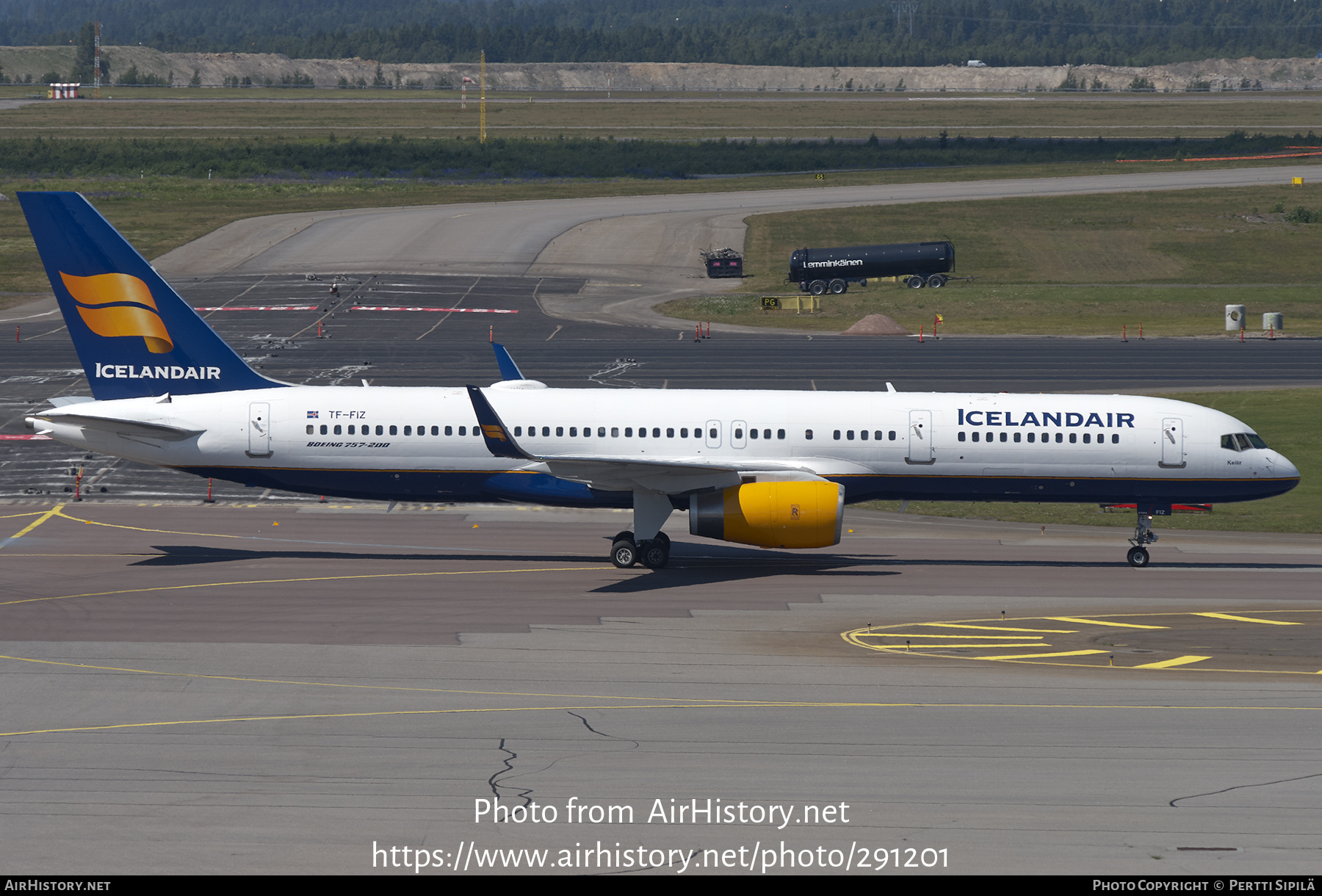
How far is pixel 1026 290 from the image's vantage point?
3622 inches

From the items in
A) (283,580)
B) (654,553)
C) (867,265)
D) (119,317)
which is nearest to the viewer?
(283,580)

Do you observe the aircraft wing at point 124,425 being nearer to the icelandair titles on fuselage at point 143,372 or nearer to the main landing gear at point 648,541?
the icelandair titles on fuselage at point 143,372

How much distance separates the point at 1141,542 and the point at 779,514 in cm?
1070

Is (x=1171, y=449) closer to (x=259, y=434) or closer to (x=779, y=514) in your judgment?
(x=779, y=514)

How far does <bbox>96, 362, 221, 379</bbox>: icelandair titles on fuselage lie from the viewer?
123ft

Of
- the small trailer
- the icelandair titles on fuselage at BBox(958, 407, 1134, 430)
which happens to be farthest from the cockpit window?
the small trailer

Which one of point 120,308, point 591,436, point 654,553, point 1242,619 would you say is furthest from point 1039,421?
point 120,308

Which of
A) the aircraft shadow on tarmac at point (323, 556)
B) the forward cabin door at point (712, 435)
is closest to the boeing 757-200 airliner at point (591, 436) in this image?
the forward cabin door at point (712, 435)

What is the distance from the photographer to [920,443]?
119ft

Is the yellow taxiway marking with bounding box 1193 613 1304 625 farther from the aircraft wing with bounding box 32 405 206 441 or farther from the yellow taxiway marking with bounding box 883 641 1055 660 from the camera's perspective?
the aircraft wing with bounding box 32 405 206 441

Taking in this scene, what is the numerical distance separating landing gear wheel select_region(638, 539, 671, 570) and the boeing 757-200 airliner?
0.04 m

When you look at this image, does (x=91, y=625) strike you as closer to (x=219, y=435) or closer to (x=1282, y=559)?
(x=219, y=435)

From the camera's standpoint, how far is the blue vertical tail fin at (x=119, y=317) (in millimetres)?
36656

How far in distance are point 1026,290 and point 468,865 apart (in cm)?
8111
